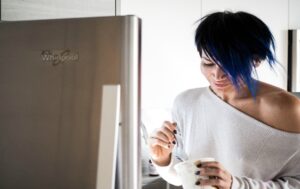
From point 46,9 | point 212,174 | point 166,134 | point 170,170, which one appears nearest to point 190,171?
point 212,174

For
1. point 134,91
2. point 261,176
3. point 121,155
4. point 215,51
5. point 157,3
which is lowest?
point 261,176

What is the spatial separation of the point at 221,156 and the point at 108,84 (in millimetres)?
619

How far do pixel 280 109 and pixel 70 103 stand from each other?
23.8 inches

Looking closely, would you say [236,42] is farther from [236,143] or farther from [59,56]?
[59,56]

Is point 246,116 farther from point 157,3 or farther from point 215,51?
point 157,3

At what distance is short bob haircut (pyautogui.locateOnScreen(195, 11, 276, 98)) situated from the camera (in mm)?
999

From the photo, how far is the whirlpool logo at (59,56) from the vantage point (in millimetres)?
649

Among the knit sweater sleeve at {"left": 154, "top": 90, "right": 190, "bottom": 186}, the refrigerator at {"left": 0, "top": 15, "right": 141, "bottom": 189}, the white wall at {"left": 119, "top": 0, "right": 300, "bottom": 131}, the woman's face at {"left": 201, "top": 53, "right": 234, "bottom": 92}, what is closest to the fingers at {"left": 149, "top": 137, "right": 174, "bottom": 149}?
the knit sweater sleeve at {"left": 154, "top": 90, "right": 190, "bottom": 186}

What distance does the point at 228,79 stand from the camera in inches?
42.5

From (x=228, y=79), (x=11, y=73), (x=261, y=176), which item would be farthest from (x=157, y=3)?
(x=11, y=73)

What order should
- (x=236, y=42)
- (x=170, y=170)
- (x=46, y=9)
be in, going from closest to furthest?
(x=236, y=42) → (x=170, y=170) → (x=46, y=9)

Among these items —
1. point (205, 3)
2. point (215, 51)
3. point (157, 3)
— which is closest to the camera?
point (215, 51)

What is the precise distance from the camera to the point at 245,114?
1.07m

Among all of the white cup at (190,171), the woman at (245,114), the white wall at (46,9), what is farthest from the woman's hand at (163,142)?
the white wall at (46,9)
